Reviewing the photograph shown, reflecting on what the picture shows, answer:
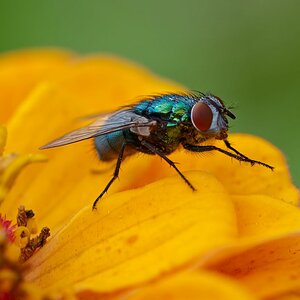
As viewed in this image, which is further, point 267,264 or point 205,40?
point 205,40

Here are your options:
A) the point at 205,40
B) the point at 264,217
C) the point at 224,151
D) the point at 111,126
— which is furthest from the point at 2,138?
the point at 205,40

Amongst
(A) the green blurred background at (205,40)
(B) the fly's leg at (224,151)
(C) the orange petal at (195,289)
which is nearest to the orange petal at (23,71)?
(A) the green blurred background at (205,40)

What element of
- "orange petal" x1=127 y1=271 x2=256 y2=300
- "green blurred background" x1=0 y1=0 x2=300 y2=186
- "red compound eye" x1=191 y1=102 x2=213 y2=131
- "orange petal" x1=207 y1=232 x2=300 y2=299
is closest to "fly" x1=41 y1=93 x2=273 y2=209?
"red compound eye" x1=191 y1=102 x2=213 y2=131

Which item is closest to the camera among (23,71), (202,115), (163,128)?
(202,115)

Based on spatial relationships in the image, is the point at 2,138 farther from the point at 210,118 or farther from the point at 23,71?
the point at 23,71

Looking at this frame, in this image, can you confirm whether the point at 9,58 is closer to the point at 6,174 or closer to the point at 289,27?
the point at 289,27

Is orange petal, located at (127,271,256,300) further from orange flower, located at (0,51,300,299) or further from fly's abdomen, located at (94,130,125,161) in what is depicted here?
fly's abdomen, located at (94,130,125,161)

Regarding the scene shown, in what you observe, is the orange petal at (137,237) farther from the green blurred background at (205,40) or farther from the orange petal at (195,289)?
the green blurred background at (205,40)
